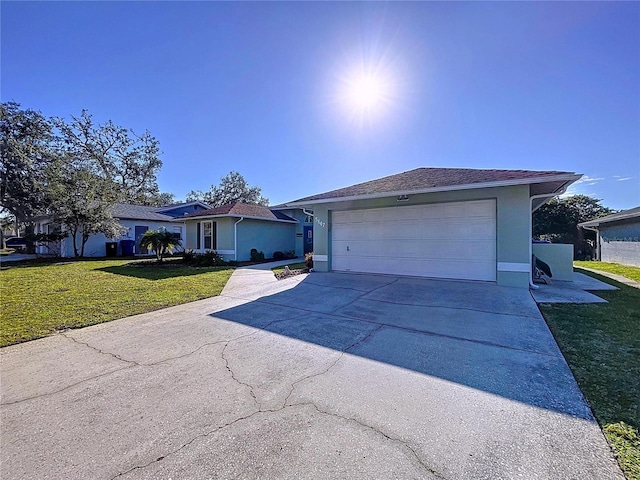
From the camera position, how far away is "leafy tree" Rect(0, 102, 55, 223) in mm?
21422

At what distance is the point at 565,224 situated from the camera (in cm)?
2292

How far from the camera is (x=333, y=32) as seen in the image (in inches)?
310

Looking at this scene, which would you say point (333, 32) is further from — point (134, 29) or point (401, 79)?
point (134, 29)

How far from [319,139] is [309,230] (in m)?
7.86

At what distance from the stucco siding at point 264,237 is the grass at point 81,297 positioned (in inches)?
228

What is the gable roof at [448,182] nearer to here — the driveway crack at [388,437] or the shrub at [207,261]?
the shrub at [207,261]

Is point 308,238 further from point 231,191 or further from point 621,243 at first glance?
point 231,191

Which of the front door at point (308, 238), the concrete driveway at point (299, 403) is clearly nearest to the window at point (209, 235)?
the front door at point (308, 238)

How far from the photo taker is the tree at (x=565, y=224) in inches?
880

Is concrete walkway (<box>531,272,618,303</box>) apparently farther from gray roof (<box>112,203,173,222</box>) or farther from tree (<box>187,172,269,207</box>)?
tree (<box>187,172,269,207</box>)

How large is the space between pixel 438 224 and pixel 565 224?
21350 millimetres

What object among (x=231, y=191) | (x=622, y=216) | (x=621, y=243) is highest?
(x=231, y=191)

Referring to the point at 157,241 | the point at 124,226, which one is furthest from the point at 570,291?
the point at 124,226

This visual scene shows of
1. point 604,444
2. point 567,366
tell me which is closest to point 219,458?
point 604,444
